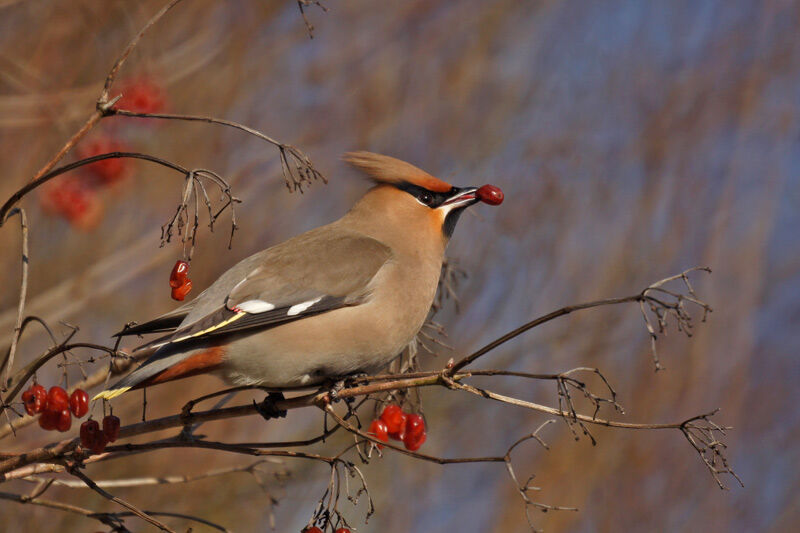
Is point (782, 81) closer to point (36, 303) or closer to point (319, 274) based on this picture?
point (319, 274)

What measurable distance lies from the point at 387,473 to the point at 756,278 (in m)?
1.97

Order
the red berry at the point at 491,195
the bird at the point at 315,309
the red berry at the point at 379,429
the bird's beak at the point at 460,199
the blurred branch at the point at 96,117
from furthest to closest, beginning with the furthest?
the bird's beak at the point at 460,199, the red berry at the point at 491,195, the bird at the point at 315,309, the red berry at the point at 379,429, the blurred branch at the point at 96,117

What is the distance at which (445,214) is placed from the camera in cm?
378

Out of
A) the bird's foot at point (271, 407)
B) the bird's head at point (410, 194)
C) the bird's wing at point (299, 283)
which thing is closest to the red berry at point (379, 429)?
the bird's foot at point (271, 407)

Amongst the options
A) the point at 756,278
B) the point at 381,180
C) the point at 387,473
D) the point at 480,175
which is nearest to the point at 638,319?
the point at 756,278

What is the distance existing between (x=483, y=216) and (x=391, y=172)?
84 centimetres

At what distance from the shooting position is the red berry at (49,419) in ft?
7.87

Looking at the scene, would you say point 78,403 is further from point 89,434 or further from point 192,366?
point 192,366

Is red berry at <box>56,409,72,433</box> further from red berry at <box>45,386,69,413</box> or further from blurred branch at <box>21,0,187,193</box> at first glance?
blurred branch at <box>21,0,187,193</box>

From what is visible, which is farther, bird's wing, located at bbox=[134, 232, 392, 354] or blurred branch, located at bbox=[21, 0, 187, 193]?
bird's wing, located at bbox=[134, 232, 392, 354]

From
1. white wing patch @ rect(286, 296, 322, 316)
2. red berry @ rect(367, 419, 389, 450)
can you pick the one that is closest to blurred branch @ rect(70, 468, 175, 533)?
red berry @ rect(367, 419, 389, 450)

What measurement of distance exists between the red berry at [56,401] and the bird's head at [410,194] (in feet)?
5.27

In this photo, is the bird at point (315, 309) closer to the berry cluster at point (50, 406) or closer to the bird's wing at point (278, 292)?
the bird's wing at point (278, 292)

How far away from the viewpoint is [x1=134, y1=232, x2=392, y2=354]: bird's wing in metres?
3.08
